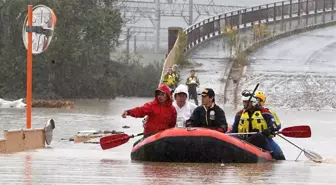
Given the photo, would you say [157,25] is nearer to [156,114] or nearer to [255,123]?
[255,123]

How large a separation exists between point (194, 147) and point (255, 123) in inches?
78.7

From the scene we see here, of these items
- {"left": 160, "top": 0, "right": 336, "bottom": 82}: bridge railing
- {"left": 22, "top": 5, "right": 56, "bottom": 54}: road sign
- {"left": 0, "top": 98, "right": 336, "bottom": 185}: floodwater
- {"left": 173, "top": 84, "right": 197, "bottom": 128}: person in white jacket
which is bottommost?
{"left": 0, "top": 98, "right": 336, "bottom": 185}: floodwater

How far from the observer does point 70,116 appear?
110 feet

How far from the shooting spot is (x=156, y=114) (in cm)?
1641

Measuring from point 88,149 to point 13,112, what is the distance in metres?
16.2

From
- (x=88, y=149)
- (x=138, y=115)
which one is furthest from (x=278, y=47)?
(x=138, y=115)

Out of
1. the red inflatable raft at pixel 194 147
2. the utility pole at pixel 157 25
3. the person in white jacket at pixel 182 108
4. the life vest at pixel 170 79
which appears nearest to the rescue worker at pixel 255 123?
the person in white jacket at pixel 182 108

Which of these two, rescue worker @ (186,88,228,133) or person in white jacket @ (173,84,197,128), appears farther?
person in white jacket @ (173,84,197,128)

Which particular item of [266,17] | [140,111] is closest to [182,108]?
[140,111]

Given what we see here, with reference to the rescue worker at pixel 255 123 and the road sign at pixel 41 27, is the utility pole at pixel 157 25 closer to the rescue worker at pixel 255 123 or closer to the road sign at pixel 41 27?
the road sign at pixel 41 27

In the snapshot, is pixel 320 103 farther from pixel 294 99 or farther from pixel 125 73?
pixel 125 73

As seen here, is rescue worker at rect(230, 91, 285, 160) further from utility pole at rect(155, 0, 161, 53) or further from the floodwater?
utility pole at rect(155, 0, 161, 53)

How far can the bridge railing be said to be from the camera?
54.2 metres

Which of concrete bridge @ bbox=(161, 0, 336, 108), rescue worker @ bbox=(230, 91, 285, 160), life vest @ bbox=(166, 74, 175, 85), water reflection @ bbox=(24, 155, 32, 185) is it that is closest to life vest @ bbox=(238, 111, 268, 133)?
rescue worker @ bbox=(230, 91, 285, 160)
